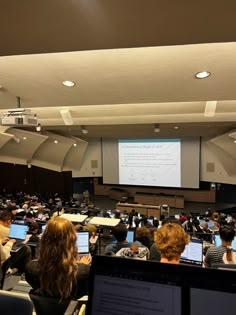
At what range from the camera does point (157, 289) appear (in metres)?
0.87

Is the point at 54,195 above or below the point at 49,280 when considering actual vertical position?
below

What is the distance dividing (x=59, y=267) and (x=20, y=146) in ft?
41.2

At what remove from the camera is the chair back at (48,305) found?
143 cm

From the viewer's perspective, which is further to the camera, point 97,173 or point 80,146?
point 97,173

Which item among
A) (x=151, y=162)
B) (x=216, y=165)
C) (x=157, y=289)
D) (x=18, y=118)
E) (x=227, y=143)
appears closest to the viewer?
(x=157, y=289)

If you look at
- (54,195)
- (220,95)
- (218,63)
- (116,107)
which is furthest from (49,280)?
(54,195)

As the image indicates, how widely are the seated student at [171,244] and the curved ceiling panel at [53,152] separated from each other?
1187 centimetres

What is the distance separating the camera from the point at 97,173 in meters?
18.8

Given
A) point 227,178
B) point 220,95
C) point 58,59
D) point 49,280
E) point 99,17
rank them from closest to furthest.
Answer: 1. point 49,280
2. point 99,17
3. point 58,59
4. point 220,95
5. point 227,178

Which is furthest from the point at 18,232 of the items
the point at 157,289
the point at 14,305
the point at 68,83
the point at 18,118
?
the point at 157,289

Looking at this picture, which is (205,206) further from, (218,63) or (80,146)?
(218,63)

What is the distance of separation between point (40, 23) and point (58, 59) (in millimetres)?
1506

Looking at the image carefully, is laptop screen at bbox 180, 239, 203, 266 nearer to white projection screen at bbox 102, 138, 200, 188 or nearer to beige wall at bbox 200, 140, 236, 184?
beige wall at bbox 200, 140, 236, 184

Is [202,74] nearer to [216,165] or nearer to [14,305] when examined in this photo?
[14,305]
